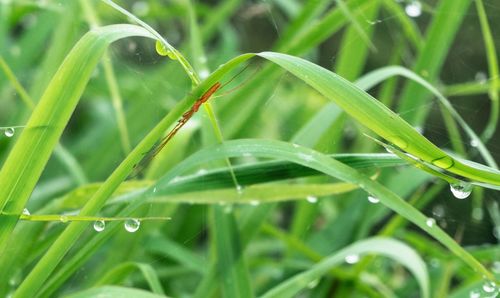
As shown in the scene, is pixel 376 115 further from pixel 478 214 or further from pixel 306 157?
pixel 478 214

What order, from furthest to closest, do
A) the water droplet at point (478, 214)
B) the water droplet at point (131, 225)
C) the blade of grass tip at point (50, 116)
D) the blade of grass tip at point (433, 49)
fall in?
the water droplet at point (478, 214)
the blade of grass tip at point (433, 49)
the water droplet at point (131, 225)
the blade of grass tip at point (50, 116)

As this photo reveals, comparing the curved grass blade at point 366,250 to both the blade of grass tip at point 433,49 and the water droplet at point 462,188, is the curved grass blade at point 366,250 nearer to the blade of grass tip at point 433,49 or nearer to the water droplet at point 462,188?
the water droplet at point 462,188

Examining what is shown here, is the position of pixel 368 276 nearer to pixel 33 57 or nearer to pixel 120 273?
pixel 120 273

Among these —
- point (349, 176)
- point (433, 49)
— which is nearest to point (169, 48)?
point (349, 176)

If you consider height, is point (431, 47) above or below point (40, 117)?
above

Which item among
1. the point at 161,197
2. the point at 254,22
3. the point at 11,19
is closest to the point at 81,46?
the point at 161,197

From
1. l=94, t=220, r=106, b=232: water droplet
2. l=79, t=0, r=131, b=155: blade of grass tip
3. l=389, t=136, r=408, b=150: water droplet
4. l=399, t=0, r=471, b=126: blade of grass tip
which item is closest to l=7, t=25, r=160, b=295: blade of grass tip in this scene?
l=94, t=220, r=106, b=232: water droplet

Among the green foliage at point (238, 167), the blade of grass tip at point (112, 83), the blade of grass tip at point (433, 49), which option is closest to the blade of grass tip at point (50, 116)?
the green foliage at point (238, 167)

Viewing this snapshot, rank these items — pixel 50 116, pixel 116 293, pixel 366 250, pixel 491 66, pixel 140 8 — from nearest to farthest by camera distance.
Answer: pixel 50 116 < pixel 116 293 < pixel 366 250 < pixel 491 66 < pixel 140 8
